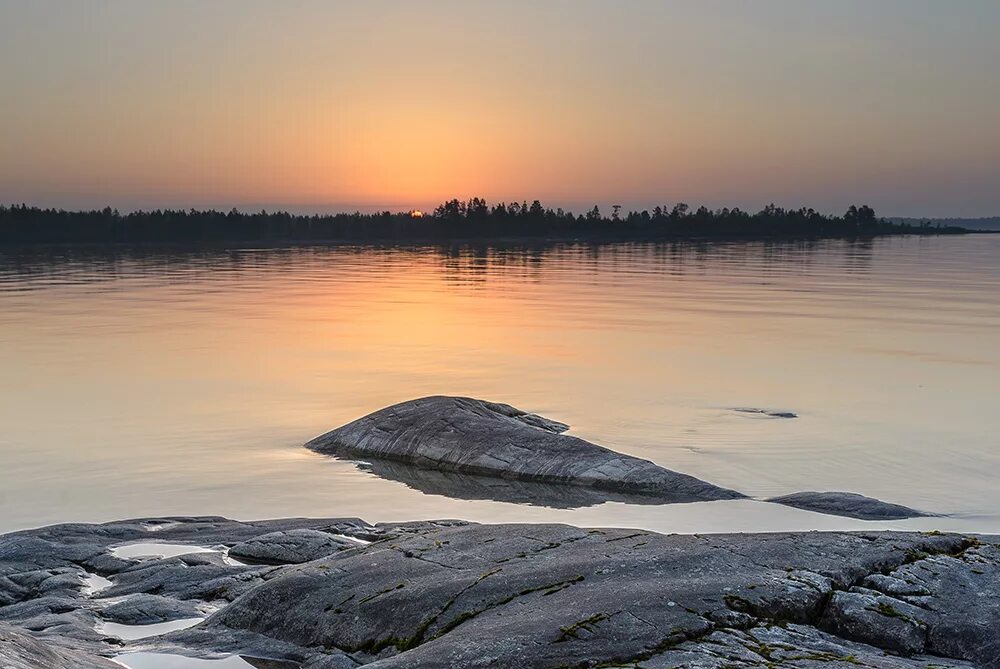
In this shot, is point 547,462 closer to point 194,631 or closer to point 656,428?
point 656,428

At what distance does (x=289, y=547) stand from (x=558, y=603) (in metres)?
5.62

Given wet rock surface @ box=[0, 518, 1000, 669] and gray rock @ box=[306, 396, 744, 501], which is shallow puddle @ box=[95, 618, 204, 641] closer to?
wet rock surface @ box=[0, 518, 1000, 669]

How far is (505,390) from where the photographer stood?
29375 mm

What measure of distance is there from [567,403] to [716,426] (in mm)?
4633

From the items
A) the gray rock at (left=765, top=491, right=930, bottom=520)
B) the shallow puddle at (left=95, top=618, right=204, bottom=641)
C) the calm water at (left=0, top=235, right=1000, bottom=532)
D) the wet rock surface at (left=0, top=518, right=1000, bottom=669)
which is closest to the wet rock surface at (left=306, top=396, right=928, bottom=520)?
the gray rock at (left=765, top=491, right=930, bottom=520)

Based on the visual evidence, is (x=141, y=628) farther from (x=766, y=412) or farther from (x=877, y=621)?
(x=766, y=412)

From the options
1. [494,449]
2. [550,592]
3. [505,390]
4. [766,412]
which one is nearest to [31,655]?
[550,592]

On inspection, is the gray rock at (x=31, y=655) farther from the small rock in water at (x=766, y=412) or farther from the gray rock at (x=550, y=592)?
the small rock in water at (x=766, y=412)

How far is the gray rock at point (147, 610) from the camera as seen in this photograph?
1103cm

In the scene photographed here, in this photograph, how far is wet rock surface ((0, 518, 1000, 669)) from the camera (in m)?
8.24

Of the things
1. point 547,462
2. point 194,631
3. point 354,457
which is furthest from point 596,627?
point 354,457

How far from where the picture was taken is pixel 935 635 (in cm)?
857

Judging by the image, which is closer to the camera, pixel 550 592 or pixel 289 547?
pixel 550 592

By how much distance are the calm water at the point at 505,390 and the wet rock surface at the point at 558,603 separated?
4.76 meters
